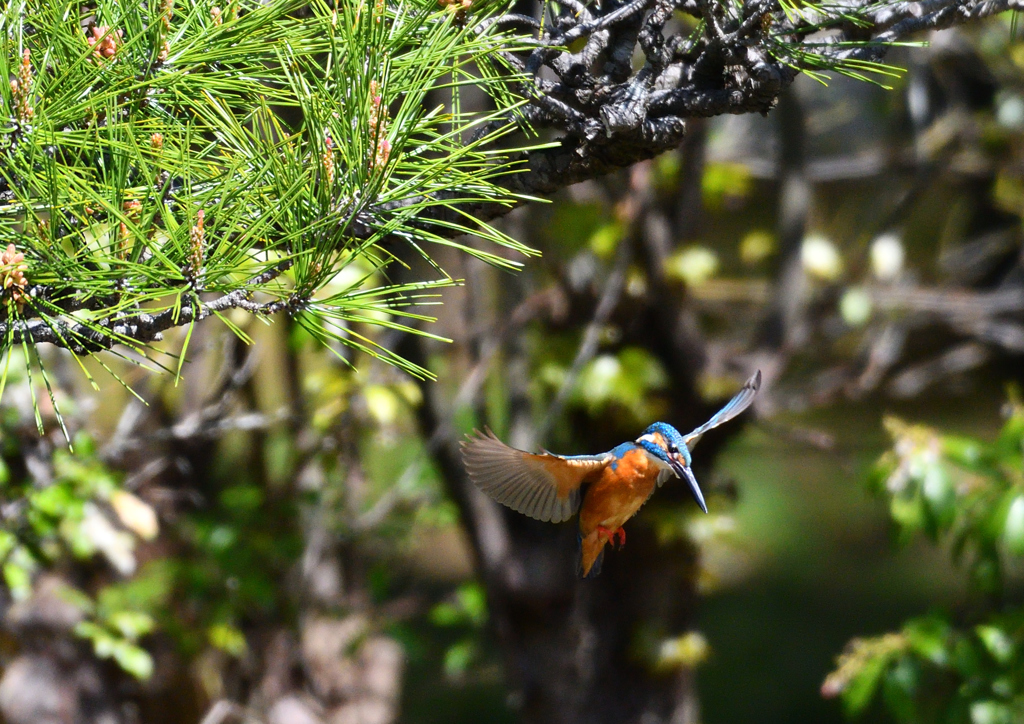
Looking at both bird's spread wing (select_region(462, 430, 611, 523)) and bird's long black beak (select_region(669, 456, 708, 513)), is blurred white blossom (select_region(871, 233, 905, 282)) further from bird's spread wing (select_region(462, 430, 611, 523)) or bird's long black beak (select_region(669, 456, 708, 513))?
bird's long black beak (select_region(669, 456, 708, 513))

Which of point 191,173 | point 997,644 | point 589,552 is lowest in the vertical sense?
point 997,644

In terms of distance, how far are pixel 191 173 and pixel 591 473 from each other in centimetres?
72

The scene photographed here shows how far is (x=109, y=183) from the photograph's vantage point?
1066 mm

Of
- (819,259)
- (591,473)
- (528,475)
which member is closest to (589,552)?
(591,473)

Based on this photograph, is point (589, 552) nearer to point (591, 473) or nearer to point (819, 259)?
point (591, 473)

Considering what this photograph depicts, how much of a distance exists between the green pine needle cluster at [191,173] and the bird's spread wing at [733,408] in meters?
0.35

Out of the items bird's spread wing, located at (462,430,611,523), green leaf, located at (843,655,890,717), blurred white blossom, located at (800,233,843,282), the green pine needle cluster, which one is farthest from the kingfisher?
blurred white blossom, located at (800,233,843,282)

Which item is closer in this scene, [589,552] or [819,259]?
[589,552]

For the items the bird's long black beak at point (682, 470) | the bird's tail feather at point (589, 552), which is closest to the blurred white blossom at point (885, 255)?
the bird's tail feather at point (589, 552)

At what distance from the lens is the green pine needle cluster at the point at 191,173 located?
0.98m

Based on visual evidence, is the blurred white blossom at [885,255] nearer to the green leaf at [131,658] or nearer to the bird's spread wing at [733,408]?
the bird's spread wing at [733,408]

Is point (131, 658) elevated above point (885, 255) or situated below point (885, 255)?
below

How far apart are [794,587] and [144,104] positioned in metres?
5.63

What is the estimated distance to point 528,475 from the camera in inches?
51.8
